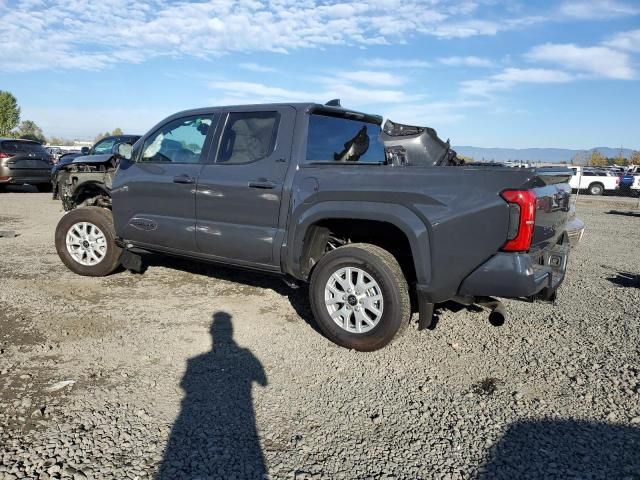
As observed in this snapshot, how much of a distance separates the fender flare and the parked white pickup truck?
1081 inches

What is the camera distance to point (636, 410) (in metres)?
3.12

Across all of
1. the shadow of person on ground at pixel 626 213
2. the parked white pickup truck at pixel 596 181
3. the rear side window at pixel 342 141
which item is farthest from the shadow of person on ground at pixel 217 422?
the parked white pickup truck at pixel 596 181

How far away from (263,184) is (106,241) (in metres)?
2.35

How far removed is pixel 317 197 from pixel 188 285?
2.34m

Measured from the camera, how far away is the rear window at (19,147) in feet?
48.0

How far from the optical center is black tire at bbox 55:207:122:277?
5.68m

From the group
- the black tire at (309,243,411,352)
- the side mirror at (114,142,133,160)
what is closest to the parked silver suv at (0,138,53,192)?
the side mirror at (114,142,133,160)

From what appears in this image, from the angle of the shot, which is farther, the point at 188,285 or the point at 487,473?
the point at 188,285

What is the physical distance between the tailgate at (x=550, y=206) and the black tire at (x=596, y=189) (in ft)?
91.9

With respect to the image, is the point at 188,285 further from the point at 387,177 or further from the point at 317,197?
the point at 387,177

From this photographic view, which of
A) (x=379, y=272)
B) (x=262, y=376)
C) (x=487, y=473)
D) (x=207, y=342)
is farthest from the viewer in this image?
(x=207, y=342)

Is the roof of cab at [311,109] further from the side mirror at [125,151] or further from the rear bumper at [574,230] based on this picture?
the rear bumper at [574,230]

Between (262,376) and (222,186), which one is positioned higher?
(222,186)

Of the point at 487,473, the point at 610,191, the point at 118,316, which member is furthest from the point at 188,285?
the point at 610,191
